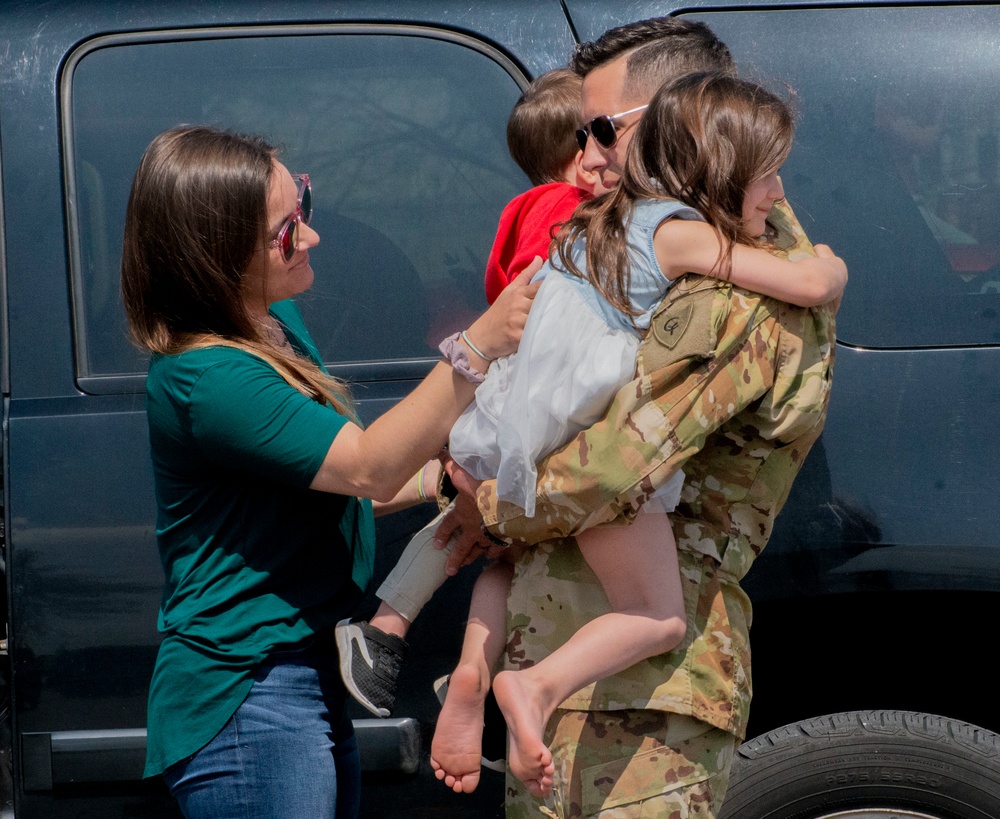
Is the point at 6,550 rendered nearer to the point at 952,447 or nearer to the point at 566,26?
the point at 566,26

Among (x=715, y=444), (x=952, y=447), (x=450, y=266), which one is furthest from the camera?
(x=450, y=266)

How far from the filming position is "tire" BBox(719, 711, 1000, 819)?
7.60 feet

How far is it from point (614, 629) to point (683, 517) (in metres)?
0.23

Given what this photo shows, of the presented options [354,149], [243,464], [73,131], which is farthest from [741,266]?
[73,131]

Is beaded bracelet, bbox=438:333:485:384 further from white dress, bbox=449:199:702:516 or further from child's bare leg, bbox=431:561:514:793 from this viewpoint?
child's bare leg, bbox=431:561:514:793

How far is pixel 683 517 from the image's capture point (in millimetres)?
1827

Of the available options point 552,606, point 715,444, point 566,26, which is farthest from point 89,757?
point 566,26

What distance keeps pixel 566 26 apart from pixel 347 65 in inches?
18.8

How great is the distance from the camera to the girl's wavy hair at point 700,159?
1.72 metres

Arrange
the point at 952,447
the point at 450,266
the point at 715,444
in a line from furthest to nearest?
the point at 450,266, the point at 952,447, the point at 715,444

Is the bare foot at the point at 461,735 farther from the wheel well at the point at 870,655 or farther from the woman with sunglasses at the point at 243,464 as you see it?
the wheel well at the point at 870,655

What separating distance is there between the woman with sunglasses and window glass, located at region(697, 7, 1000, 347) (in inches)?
34.5

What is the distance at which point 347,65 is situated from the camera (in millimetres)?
2445

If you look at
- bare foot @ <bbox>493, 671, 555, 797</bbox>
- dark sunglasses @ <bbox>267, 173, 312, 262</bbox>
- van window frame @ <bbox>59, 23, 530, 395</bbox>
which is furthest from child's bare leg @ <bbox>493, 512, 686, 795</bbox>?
van window frame @ <bbox>59, 23, 530, 395</bbox>
